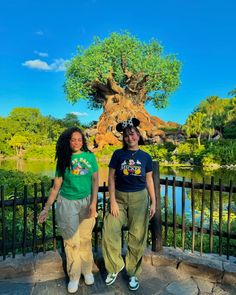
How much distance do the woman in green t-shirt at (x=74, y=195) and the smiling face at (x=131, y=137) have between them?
1.31 ft

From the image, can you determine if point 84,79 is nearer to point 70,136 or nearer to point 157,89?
point 157,89

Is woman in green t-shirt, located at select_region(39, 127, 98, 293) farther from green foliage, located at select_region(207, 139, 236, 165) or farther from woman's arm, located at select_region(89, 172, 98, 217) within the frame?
green foliage, located at select_region(207, 139, 236, 165)

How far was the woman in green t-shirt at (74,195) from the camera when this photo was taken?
283cm

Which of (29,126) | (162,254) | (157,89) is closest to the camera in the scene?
(162,254)

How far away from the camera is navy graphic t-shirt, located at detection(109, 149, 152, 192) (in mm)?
2916

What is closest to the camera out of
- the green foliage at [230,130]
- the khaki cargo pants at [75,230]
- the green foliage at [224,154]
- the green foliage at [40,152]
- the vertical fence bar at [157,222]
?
the khaki cargo pants at [75,230]

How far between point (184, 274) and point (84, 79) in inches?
1216

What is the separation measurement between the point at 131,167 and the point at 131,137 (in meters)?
0.31

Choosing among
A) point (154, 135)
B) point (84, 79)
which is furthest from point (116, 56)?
point (154, 135)

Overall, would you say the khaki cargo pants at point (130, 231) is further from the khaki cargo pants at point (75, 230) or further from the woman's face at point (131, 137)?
the woman's face at point (131, 137)

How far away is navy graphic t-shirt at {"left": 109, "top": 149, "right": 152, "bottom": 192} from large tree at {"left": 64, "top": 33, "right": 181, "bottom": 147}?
27875mm

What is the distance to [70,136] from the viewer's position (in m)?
2.87


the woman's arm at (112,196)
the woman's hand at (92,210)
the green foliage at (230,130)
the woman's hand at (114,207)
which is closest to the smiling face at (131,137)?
the woman's arm at (112,196)

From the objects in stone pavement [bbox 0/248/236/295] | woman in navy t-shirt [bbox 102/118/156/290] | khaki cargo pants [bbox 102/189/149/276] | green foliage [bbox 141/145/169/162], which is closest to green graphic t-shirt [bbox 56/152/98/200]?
woman in navy t-shirt [bbox 102/118/156/290]
